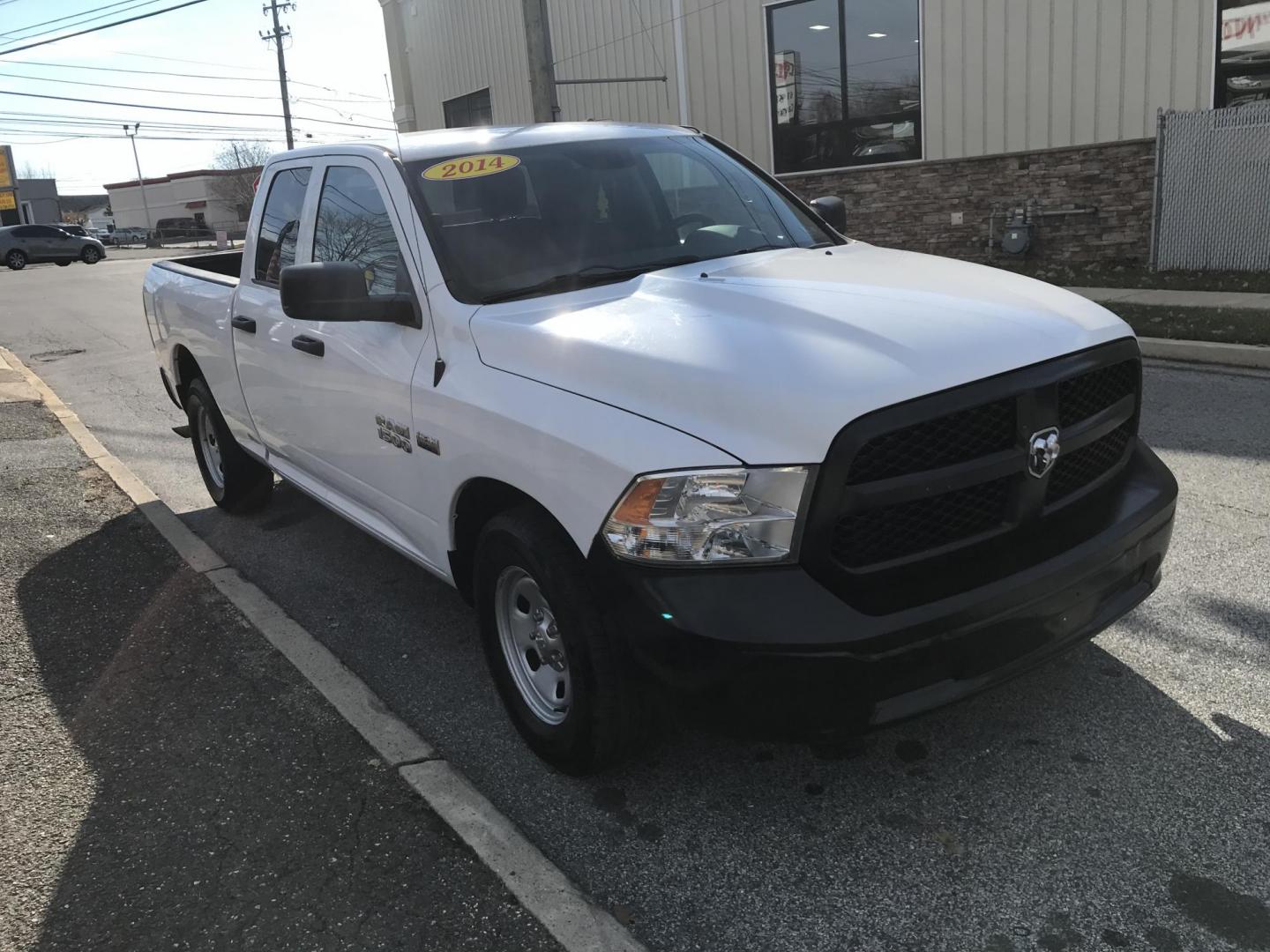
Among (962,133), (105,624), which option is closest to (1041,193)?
(962,133)

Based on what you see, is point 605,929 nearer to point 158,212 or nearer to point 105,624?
point 105,624

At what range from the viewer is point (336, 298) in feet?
11.0

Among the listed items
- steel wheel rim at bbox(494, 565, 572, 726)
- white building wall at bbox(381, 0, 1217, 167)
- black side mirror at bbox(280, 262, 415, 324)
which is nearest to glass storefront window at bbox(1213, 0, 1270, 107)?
white building wall at bbox(381, 0, 1217, 167)

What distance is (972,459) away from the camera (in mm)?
2598

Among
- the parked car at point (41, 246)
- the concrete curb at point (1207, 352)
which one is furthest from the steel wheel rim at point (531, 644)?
the parked car at point (41, 246)

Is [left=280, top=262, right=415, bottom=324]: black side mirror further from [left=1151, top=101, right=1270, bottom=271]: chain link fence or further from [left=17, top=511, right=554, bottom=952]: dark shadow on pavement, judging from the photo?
[left=1151, top=101, right=1270, bottom=271]: chain link fence

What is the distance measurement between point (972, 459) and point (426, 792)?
5.98ft

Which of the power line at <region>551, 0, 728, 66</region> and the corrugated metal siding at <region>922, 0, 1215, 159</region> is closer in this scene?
the corrugated metal siding at <region>922, 0, 1215, 159</region>

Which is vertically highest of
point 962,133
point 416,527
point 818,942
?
point 962,133

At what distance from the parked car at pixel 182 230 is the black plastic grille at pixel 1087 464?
243 ft

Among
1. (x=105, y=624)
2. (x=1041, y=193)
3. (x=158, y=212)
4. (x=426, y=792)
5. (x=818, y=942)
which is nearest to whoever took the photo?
(x=818, y=942)

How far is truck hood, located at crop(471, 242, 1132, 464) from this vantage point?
2475 mm

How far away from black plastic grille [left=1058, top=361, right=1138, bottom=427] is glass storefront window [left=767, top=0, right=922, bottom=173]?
12.8 meters

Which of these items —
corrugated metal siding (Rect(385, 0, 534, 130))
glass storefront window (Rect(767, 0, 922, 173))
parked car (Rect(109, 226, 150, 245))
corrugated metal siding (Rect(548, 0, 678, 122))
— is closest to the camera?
glass storefront window (Rect(767, 0, 922, 173))
